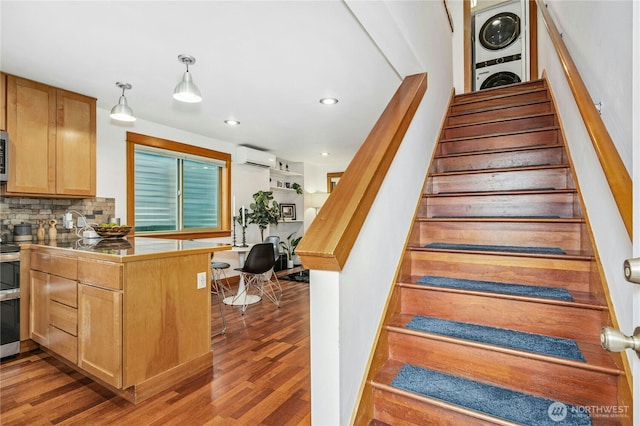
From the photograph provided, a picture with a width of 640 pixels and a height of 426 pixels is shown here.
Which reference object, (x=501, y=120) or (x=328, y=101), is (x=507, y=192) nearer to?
(x=501, y=120)

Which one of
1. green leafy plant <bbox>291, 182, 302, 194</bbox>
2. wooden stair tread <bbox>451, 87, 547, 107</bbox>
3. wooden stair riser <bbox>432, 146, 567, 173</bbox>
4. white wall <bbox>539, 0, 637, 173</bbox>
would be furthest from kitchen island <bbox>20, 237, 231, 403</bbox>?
green leafy plant <bbox>291, 182, 302, 194</bbox>

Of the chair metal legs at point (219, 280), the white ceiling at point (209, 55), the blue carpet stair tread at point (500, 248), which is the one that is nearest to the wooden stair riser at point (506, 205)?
the blue carpet stair tread at point (500, 248)

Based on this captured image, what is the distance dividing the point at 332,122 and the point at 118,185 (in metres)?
2.66

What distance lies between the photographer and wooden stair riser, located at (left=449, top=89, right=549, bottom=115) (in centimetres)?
291

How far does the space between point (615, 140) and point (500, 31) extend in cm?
466

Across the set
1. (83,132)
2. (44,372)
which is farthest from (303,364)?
(83,132)

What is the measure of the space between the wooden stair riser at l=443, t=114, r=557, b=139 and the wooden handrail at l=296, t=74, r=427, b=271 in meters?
1.53

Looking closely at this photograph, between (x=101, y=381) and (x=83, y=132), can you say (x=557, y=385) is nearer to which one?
(x=101, y=381)

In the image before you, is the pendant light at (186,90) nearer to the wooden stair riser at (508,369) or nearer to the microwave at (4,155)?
the microwave at (4,155)

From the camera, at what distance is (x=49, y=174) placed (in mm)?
2969

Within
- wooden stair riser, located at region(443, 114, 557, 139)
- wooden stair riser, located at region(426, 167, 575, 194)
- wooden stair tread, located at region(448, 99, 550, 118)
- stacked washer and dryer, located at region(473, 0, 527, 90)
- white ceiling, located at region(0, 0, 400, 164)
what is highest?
stacked washer and dryer, located at region(473, 0, 527, 90)

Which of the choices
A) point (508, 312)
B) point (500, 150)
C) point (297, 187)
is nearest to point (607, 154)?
point (508, 312)

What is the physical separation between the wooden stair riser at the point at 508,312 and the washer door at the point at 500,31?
480cm

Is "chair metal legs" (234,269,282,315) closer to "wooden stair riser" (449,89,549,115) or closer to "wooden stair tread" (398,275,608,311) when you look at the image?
"wooden stair tread" (398,275,608,311)
